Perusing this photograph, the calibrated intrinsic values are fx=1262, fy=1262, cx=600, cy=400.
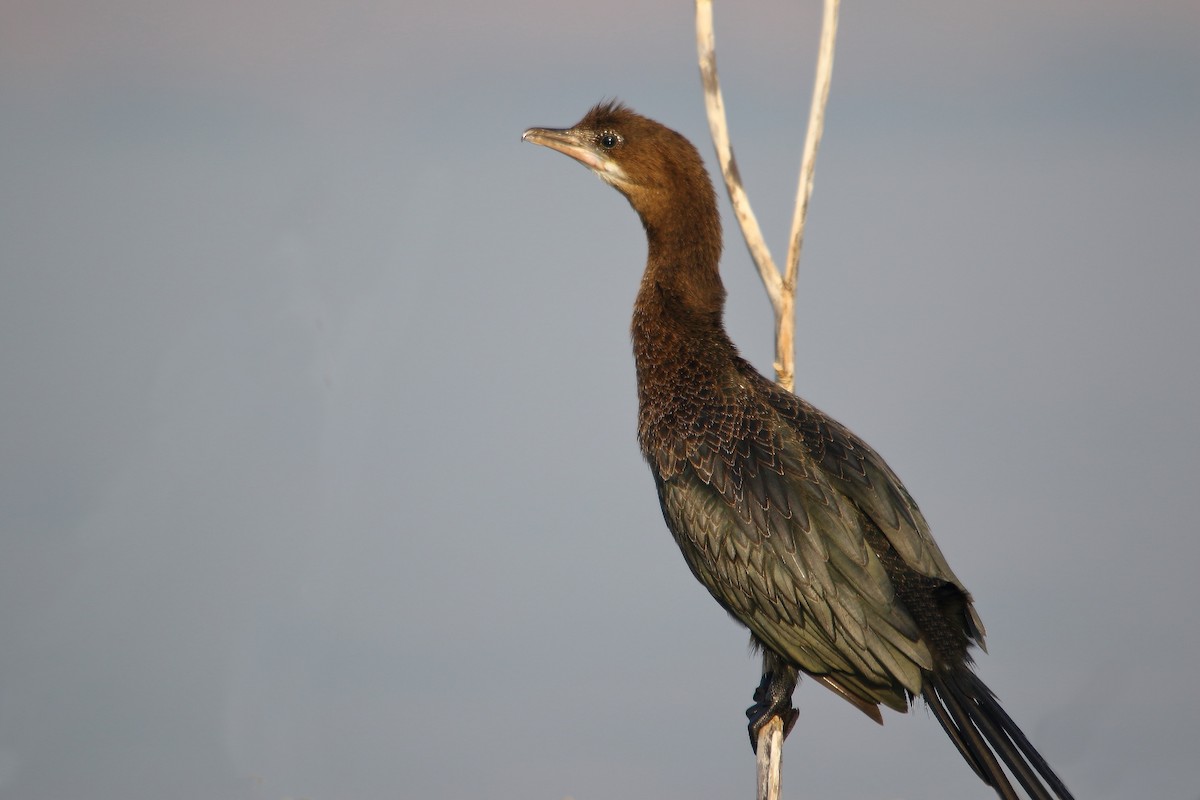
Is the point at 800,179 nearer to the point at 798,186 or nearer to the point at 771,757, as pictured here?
the point at 798,186

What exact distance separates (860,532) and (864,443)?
589 millimetres

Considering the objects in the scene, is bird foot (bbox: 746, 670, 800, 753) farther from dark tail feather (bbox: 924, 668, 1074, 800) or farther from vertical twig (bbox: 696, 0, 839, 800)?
vertical twig (bbox: 696, 0, 839, 800)

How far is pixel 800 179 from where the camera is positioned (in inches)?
259

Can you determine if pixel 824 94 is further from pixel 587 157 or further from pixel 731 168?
pixel 587 157

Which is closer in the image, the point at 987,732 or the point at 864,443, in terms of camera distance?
the point at 987,732

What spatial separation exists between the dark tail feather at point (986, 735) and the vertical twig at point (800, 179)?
1.81 m

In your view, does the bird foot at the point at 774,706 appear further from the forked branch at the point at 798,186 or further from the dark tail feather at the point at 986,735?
the forked branch at the point at 798,186

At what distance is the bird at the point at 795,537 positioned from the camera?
506cm

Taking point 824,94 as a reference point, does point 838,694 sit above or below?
below

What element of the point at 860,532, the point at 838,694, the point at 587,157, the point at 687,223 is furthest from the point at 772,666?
the point at 587,157

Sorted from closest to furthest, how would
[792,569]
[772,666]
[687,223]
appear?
[792,569], [772,666], [687,223]

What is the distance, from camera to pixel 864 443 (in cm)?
577

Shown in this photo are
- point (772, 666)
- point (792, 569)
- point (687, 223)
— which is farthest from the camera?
point (687, 223)

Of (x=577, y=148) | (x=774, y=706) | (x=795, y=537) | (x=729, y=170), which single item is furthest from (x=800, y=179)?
(x=774, y=706)
